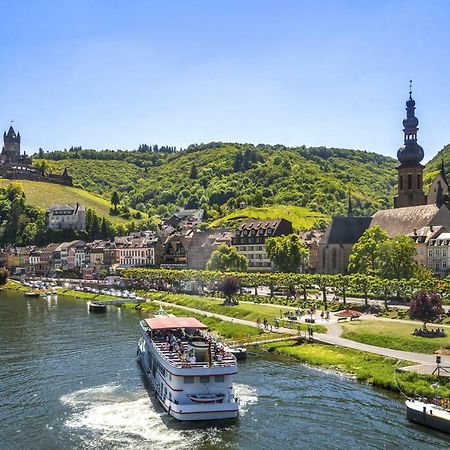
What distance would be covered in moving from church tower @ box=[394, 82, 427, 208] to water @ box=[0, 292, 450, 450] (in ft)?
268

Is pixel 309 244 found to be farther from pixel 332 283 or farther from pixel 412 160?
pixel 332 283

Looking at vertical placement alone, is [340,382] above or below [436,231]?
below

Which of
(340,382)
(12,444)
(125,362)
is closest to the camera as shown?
(12,444)

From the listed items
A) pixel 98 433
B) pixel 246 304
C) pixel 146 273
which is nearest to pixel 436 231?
pixel 246 304

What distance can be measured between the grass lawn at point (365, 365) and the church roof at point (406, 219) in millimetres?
62701

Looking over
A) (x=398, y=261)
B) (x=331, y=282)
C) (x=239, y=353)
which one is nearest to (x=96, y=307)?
(x=331, y=282)

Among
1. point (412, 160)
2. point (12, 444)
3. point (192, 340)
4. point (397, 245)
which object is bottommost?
point (12, 444)

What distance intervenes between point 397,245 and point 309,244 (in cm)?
6768

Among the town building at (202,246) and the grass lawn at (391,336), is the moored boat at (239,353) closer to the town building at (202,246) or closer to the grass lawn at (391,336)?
the grass lawn at (391,336)

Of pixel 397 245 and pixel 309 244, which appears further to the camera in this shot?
pixel 309 244

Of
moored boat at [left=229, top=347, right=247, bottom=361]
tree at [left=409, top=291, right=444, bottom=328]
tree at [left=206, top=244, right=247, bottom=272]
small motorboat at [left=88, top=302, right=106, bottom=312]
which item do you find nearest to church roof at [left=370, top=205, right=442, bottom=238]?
tree at [left=206, top=244, right=247, bottom=272]

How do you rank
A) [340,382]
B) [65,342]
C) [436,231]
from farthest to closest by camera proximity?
1. [436,231]
2. [65,342]
3. [340,382]

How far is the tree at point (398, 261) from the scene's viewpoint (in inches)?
3819

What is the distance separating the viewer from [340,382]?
56125mm
